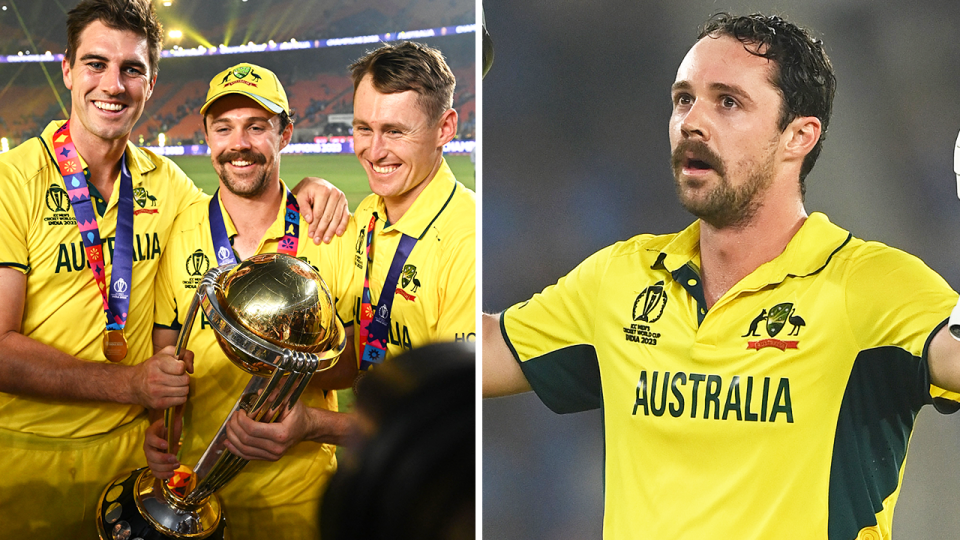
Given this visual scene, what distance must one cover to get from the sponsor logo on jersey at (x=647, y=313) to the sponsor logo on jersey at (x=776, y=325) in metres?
0.21

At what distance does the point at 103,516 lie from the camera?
2.00 metres

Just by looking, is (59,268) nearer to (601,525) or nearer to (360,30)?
(360,30)

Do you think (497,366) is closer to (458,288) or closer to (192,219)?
(458,288)

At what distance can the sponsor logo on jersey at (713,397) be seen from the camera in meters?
1.70

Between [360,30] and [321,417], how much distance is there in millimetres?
1032

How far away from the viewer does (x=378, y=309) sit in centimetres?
204

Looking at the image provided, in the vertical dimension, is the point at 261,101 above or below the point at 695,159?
above

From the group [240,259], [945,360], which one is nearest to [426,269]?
[240,259]

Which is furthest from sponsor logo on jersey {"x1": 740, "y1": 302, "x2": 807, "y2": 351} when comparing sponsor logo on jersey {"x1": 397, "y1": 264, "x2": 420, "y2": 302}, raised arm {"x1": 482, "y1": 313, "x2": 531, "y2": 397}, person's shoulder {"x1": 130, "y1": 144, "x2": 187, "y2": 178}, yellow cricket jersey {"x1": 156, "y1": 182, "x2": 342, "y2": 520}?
person's shoulder {"x1": 130, "y1": 144, "x2": 187, "y2": 178}

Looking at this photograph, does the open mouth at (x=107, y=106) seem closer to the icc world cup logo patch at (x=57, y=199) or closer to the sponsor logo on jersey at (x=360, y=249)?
the icc world cup logo patch at (x=57, y=199)

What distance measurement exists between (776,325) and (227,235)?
137 centimetres

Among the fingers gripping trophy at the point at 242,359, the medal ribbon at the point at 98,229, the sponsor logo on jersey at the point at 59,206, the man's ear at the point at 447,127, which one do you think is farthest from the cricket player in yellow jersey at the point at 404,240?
the sponsor logo on jersey at the point at 59,206

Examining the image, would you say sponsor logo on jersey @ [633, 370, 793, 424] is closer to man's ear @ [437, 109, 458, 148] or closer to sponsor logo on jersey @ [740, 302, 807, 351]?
sponsor logo on jersey @ [740, 302, 807, 351]

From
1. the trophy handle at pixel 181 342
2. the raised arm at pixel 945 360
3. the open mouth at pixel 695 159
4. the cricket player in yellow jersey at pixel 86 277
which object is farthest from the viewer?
the cricket player in yellow jersey at pixel 86 277
